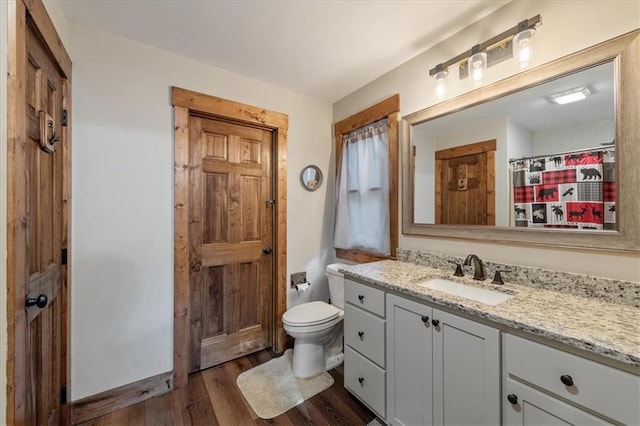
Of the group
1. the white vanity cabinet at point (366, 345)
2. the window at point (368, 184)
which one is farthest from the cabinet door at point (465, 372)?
the window at point (368, 184)

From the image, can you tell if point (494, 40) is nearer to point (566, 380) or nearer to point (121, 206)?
point (566, 380)

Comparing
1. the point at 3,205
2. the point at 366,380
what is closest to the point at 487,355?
the point at 366,380

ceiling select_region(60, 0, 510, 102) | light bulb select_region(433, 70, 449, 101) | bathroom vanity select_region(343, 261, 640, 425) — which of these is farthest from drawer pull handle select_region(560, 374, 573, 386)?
ceiling select_region(60, 0, 510, 102)

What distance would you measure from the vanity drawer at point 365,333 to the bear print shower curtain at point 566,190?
0.97 m

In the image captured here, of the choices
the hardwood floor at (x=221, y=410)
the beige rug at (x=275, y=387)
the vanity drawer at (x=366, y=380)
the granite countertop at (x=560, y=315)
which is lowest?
the hardwood floor at (x=221, y=410)

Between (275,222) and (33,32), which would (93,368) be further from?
(33,32)

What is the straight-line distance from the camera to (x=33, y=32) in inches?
44.3

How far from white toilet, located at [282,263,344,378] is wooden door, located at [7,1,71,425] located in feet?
4.27

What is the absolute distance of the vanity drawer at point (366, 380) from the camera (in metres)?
1.51

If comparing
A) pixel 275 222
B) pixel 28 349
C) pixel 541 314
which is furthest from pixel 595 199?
pixel 28 349

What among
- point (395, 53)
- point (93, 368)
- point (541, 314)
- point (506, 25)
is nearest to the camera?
point (541, 314)

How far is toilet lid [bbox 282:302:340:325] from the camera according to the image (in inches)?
→ 76.5

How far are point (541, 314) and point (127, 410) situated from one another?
2354 mm

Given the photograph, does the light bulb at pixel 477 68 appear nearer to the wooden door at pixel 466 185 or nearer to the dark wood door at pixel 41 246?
the wooden door at pixel 466 185
